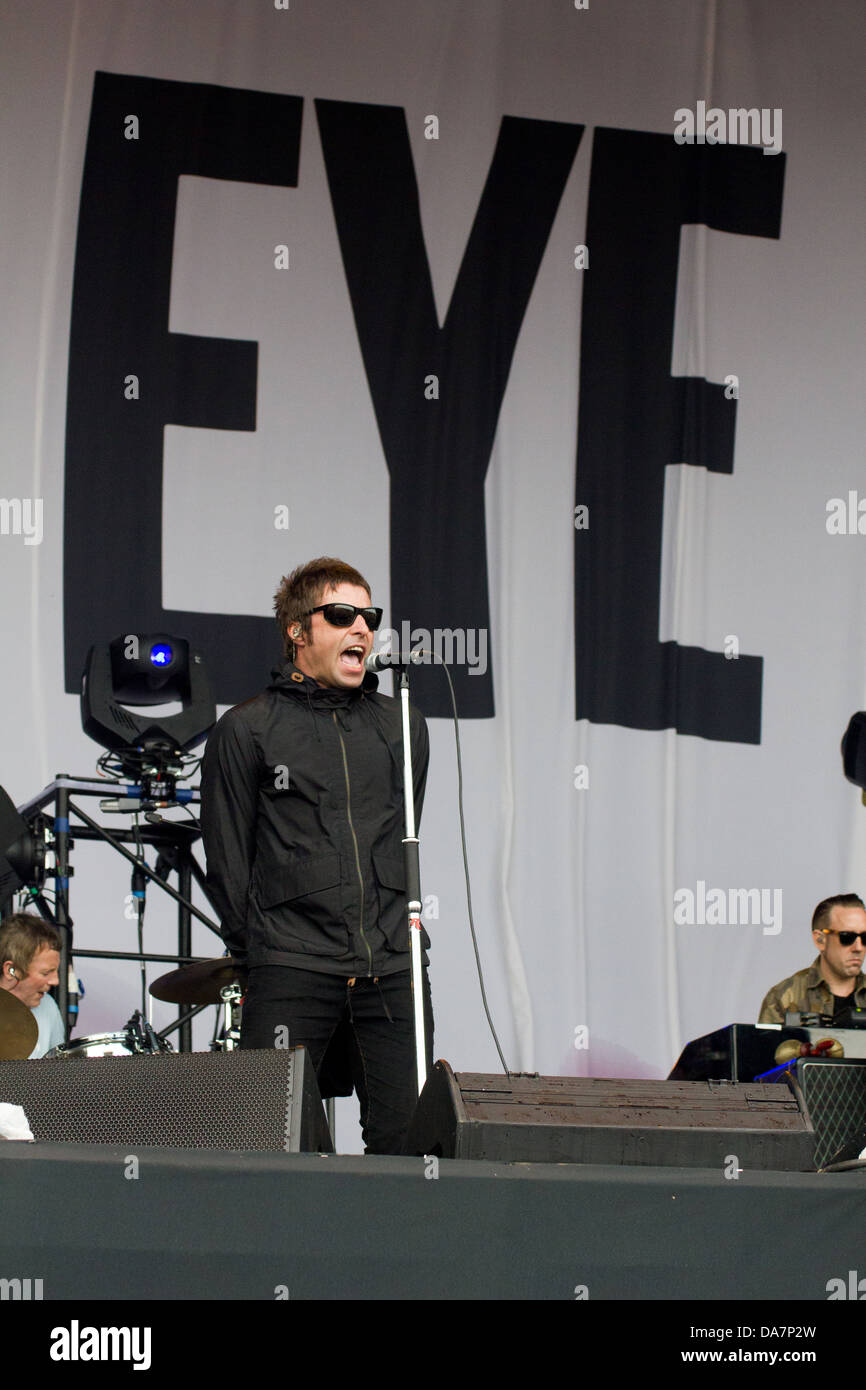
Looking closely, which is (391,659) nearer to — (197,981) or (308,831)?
(308,831)

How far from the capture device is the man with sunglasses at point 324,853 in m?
2.82

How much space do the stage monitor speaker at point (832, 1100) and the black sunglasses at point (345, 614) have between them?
3.52 feet

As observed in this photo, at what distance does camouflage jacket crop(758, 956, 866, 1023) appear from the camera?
4.62m

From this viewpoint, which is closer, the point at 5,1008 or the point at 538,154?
the point at 5,1008

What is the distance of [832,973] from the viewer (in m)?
4.68

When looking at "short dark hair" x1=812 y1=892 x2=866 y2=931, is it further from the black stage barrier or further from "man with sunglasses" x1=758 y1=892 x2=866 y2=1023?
the black stage barrier

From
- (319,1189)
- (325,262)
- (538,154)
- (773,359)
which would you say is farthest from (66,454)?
(319,1189)

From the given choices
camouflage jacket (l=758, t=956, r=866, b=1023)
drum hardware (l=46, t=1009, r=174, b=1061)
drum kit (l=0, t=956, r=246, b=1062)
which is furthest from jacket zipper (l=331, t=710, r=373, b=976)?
camouflage jacket (l=758, t=956, r=866, b=1023)

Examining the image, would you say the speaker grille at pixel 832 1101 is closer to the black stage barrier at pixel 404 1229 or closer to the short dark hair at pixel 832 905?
the black stage barrier at pixel 404 1229

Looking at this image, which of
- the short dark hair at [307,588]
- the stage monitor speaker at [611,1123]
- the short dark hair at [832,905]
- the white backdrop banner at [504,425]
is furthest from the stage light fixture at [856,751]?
the stage monitor speaker at [611,1123]

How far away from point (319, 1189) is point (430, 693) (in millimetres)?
3964

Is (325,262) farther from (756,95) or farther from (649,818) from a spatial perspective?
(649,818)
